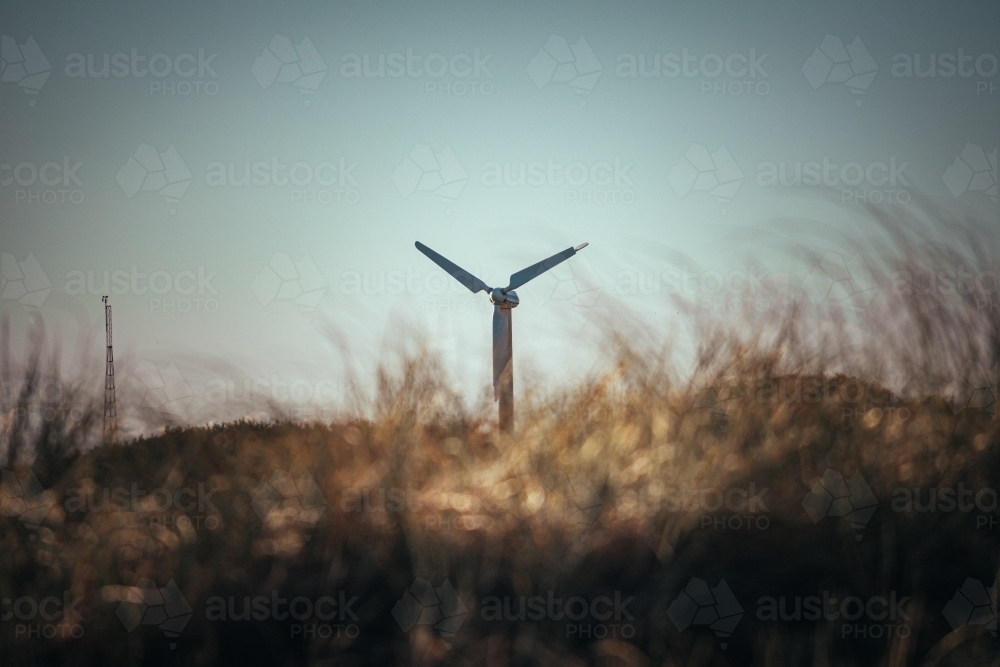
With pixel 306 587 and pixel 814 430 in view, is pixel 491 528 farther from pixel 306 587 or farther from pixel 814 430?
pixel 814 430

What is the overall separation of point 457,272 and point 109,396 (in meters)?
12.4

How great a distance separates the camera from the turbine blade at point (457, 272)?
699 inches

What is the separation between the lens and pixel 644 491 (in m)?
4.61

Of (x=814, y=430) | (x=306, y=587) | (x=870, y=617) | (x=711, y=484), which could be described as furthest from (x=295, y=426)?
(x=870, y=617)

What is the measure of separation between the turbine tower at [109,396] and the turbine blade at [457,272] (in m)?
11.3

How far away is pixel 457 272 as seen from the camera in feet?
58.9

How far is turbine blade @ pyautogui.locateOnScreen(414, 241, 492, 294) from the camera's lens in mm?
17750

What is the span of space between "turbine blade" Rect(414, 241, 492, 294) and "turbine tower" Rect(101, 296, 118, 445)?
11287 millimetres
